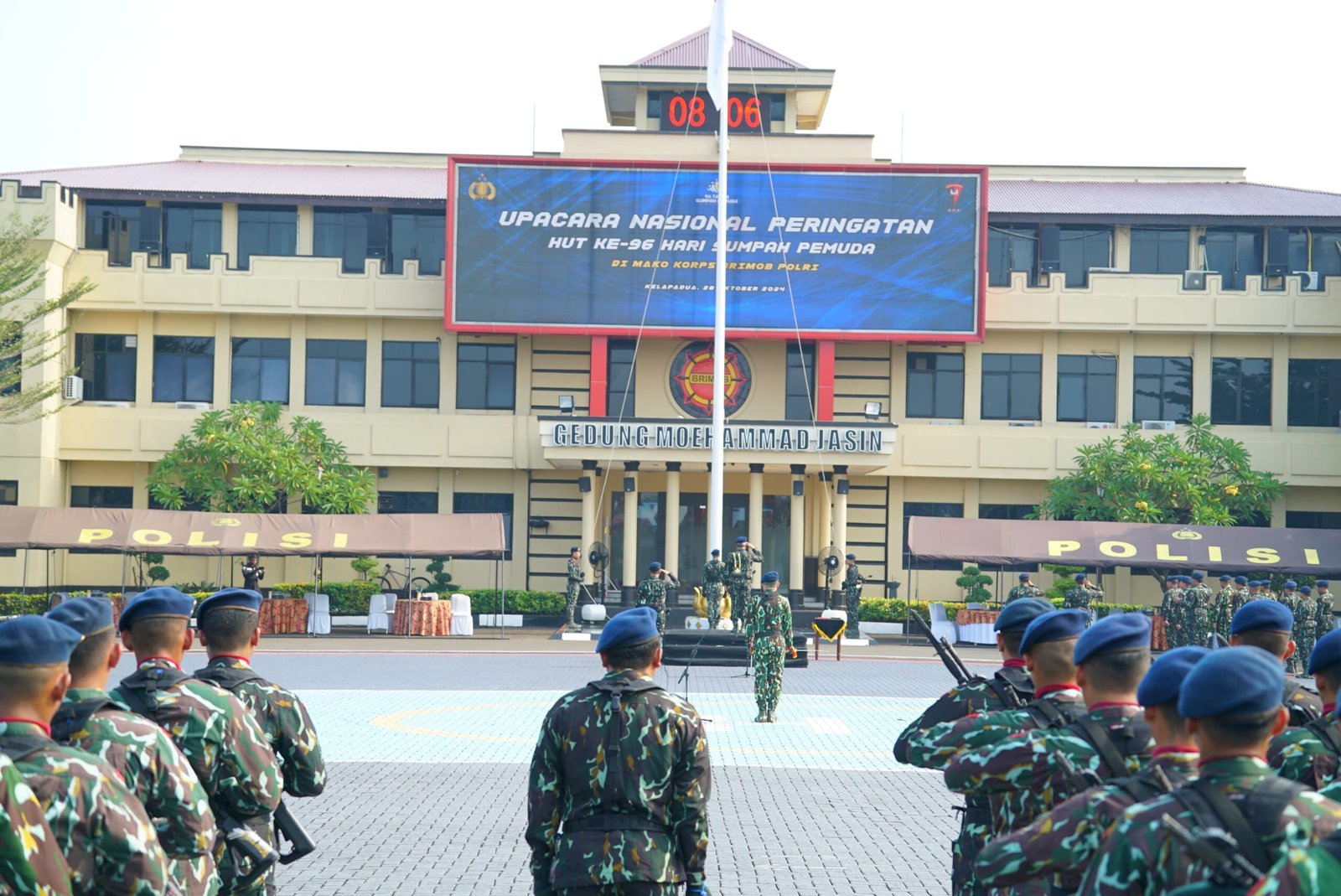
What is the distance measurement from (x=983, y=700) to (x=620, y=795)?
5.87 ft

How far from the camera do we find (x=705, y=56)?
43750mm

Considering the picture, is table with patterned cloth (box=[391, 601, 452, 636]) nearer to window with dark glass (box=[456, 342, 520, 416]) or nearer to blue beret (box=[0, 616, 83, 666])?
window with dark glass (box=[456, 342, 520, 416])

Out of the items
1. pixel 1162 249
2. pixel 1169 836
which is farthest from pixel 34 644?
pixel 1162 249

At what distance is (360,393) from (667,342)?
361 inches

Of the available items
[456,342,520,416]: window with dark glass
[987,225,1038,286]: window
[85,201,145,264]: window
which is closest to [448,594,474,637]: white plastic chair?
[456,342,520,416]: window with dark glass

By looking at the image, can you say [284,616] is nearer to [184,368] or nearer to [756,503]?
[184,368]

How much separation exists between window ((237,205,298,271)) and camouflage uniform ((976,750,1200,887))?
40.6 metres

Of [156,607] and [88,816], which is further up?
[156,607]

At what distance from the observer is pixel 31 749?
399cm

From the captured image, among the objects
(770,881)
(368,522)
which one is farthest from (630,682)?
(368,522)

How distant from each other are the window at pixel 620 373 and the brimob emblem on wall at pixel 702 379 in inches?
49.4

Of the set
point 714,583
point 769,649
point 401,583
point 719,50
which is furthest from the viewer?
point 401,583

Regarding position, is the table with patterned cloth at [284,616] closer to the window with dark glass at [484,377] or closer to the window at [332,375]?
the window at [332,375]

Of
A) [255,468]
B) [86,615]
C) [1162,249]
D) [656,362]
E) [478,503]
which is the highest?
[1162,249]
